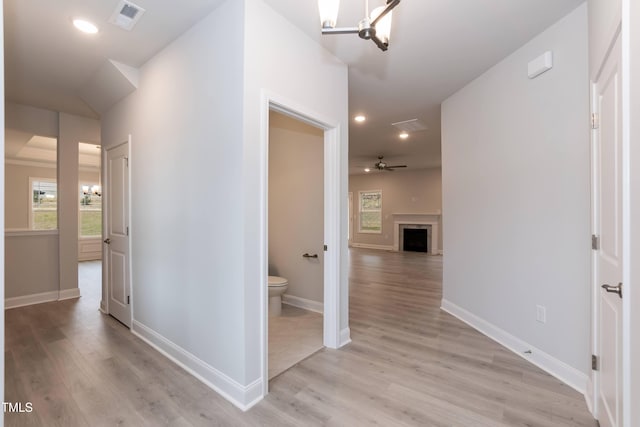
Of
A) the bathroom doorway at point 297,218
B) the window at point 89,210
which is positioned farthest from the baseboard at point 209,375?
the window at point 89,210

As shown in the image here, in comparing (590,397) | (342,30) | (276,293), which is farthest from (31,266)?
(590,397)

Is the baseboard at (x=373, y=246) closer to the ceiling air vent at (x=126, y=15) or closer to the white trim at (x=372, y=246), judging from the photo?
the white trim at (x=372, y=246)

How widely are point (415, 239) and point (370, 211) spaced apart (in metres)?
1.83

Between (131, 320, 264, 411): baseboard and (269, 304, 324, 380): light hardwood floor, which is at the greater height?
(131, 320, 264, 411): baseboard

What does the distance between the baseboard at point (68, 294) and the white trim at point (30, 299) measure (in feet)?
0.17

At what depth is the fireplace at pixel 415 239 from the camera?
9.43 metres

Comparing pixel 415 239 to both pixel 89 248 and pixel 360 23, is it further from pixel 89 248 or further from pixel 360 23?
pixel 89 248

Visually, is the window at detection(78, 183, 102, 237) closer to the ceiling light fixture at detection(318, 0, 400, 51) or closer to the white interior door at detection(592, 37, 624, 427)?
the ceiling light fixture at detection(318, 0, 400, 51)

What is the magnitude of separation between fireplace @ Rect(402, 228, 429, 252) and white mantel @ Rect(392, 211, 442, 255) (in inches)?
7.3

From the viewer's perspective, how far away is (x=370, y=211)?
34.9 feet

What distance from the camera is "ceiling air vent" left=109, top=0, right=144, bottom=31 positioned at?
6.98 feet

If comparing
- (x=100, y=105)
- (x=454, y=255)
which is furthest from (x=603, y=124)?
(x=100, y=105)

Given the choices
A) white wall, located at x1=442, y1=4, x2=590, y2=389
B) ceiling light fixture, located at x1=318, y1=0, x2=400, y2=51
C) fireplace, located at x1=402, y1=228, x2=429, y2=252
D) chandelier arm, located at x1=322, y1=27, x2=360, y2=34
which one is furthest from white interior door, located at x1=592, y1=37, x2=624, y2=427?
fireplace, located at x1=402, y1=228, x2=429, y2=252

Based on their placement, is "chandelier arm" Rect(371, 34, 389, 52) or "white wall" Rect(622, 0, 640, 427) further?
"chandelier arm" Rect(371, 34, 389, 52)
